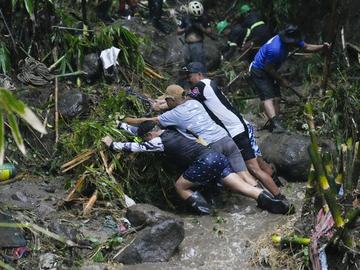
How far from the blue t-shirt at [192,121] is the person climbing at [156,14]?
16.7 ft

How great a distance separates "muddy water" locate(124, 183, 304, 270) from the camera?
6539 mm

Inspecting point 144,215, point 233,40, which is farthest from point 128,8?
point 144,215

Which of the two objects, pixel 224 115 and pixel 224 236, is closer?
pixel 224 236

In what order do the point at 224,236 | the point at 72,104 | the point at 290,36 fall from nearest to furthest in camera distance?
the point at 224,236 → the point at 72,104 → the point at 290,36

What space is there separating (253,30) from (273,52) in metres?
2.30

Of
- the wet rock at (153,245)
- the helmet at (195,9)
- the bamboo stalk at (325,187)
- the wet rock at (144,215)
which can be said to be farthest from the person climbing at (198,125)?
the helmet at (195,9)

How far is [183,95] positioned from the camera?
307 inches

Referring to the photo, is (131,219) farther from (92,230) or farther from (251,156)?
(251,156)

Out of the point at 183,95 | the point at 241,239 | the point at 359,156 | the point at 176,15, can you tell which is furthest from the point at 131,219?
the point at 176,15

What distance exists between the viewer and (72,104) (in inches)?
348

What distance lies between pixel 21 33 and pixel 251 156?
405cm

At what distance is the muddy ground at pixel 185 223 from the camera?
6491 mm

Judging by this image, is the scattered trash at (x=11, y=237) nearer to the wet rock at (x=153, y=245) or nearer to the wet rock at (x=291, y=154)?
the wet rock at (x=153, y=245)

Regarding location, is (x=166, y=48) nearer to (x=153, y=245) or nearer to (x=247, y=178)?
(x=247, y=178)
